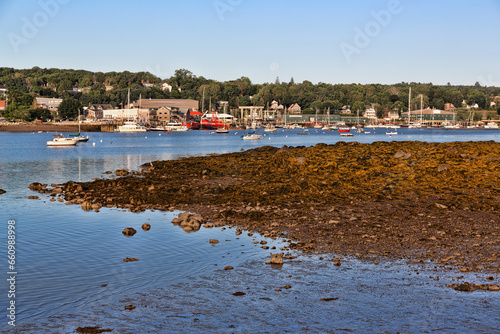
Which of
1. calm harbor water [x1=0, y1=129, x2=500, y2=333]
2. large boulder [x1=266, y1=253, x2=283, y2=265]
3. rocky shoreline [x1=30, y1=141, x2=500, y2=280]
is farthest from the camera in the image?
rocky shoreline [x1=30, y1=141, x2=500, y2=280]

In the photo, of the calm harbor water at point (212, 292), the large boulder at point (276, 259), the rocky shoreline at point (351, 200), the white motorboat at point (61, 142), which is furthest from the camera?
the white motorboat at point (61, 142)

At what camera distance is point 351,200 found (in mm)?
25672

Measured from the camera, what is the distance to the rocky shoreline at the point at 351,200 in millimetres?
17078

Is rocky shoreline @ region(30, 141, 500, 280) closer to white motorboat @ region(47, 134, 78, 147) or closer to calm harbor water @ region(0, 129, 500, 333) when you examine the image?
calm harbor water @ region(0, 129, 500, 333)

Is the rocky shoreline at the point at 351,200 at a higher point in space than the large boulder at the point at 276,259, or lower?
higher

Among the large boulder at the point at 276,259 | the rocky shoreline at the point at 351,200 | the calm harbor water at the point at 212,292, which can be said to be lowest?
the calm harbor water at the point at 212,292

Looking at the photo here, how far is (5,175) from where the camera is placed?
45.7 m

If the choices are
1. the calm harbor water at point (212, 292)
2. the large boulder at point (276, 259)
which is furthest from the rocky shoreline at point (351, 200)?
the calm harbor water at point (212, 292)

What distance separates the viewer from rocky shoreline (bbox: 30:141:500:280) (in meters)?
17.1

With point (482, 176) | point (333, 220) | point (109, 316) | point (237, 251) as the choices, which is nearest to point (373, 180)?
point (482, 176)

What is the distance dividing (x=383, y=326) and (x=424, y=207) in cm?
1354

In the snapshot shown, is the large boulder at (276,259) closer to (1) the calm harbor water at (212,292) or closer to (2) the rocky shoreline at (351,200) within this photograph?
(1) the calm harbor water at (212,292)

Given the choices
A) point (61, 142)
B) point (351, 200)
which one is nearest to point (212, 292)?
point (351, 200)

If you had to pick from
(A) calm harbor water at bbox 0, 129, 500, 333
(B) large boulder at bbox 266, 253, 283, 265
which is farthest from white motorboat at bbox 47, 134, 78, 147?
(B) large boulder at bbox 266, 253, 283, 265
